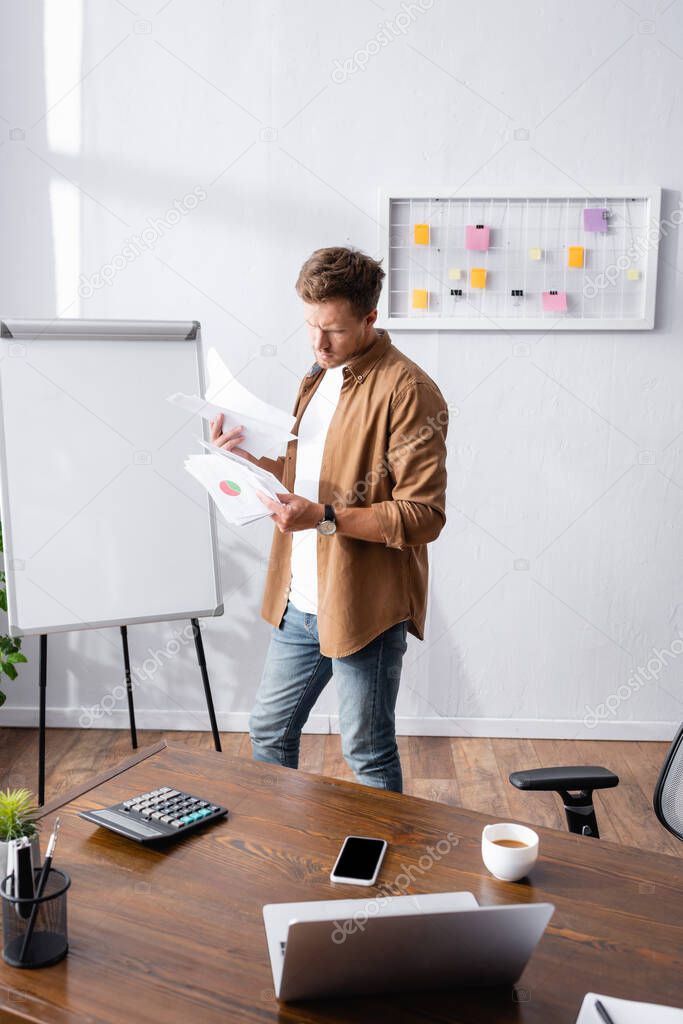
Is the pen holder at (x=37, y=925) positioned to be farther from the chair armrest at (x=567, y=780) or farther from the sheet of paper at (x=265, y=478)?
the sheet of paper at (x=265, y=478)

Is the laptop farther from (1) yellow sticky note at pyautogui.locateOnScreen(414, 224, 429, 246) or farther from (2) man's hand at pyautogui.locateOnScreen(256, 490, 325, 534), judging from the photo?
(1) yellow sticky note at pyautogui.locateOnScreen(414, 224, 429, 246)

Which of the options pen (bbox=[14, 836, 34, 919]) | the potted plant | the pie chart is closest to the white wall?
the pie chart

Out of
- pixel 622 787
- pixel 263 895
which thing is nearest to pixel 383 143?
pixel 622 787

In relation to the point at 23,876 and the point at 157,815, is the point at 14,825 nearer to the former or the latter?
the point at 23,876

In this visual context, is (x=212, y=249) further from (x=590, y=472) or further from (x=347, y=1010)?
(x=347, y=1010)

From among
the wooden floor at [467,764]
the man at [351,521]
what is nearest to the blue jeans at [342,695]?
the man at [351,521]

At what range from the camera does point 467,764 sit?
123 inches

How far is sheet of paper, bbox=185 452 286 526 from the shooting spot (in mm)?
1831

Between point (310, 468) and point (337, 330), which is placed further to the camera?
point (310, 468)

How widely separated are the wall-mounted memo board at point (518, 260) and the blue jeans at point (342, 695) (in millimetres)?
1519

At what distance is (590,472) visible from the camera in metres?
3.22

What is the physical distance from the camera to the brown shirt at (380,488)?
1.82m

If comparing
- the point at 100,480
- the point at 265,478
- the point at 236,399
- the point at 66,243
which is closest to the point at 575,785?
the point at 265,478

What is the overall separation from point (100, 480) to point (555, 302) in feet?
5.44
